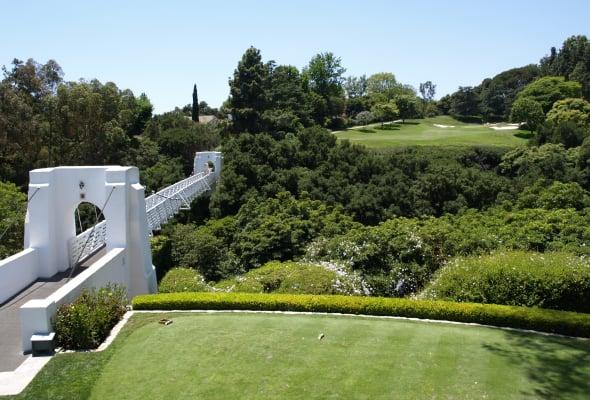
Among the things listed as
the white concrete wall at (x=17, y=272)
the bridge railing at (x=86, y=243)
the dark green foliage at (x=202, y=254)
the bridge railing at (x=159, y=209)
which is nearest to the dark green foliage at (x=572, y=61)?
the bridge railing at (x=159, y=209)

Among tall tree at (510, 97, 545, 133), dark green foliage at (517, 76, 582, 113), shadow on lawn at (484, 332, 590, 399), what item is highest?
dark green foliage at (517, 76, 582, 113)

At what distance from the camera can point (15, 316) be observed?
9.73m

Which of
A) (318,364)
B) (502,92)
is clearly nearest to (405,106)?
(502,92)

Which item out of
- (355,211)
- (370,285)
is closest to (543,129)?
(355,211)

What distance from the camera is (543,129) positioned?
3700 centimetres

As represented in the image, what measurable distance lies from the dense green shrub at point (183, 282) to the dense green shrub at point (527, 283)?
6.83 metres

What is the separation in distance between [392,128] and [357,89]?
113ft

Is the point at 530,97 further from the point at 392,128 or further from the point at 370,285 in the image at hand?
the point at 370,285

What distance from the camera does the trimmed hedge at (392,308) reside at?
29.3ft

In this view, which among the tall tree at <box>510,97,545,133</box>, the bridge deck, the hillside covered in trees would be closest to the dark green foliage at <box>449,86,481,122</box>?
the tall tree at <box>510,97,545,133</box>

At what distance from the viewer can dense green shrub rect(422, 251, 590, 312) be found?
10.1 m

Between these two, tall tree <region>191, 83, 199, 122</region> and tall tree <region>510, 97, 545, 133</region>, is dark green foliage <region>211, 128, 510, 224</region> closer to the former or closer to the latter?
tall tree <region>510, 97, 545, 133</region>

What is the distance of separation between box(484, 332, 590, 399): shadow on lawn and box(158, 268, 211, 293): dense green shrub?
850cm

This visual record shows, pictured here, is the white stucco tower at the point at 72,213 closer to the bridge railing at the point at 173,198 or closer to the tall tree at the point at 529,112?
the bridge railing at the point at 173,198
